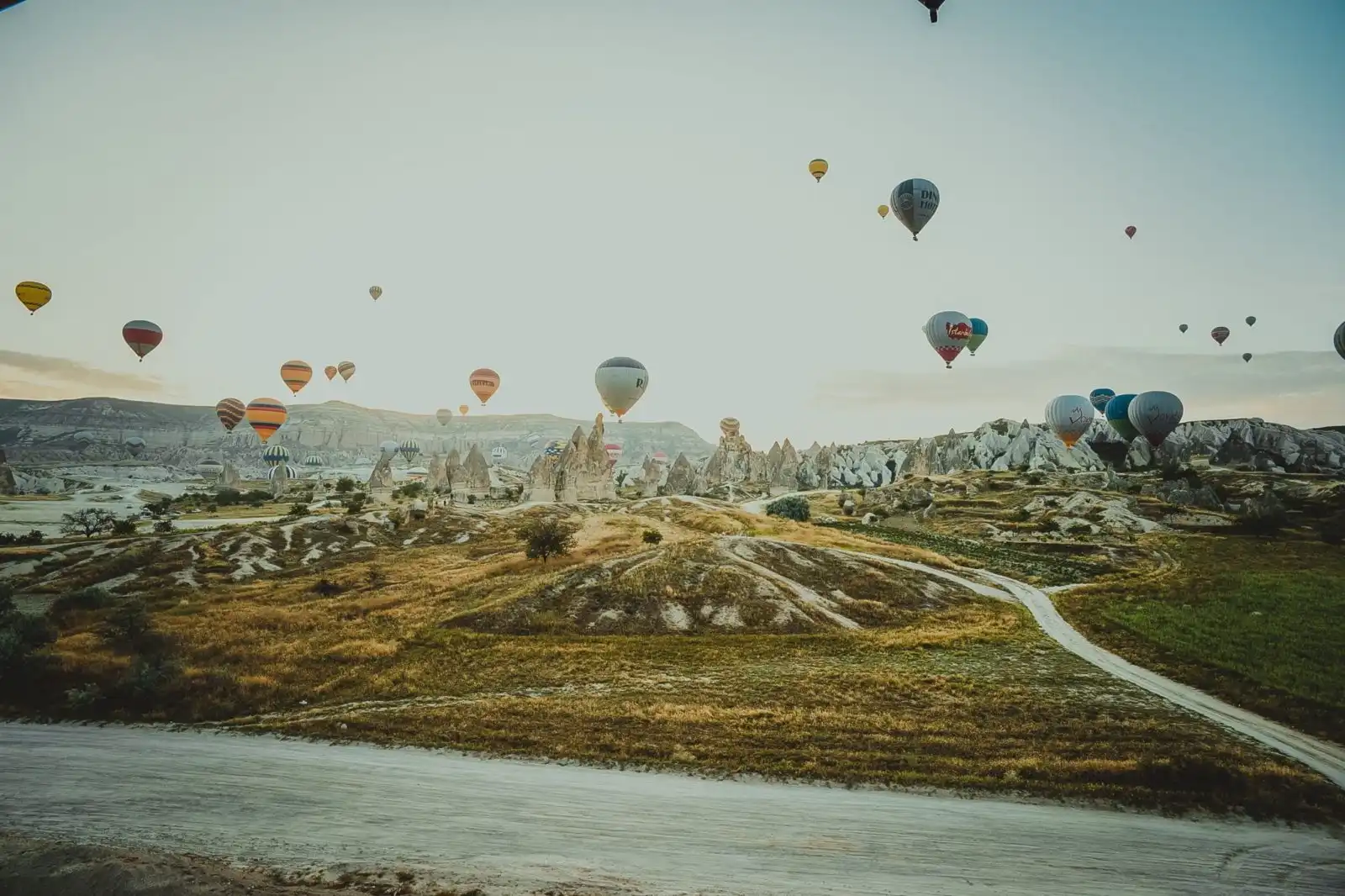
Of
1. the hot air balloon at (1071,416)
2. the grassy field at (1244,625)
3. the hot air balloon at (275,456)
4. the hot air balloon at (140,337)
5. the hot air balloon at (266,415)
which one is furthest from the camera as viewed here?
the hot air balloon at (275,456)

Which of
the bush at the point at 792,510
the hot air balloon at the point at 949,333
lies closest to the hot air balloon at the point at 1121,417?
the hot air balloon at the point at 949,333

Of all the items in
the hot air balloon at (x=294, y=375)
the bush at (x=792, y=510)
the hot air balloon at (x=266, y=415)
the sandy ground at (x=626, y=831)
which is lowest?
the sandy ground at (x=626, y=831)

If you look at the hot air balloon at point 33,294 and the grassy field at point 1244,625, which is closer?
the grassy field at point 1244,625

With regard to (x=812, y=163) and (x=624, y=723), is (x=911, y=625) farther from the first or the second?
(x=812, y=163)

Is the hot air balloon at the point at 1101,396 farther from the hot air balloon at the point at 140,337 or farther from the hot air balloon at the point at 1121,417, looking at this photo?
the hot air balloon at the point at 140,337

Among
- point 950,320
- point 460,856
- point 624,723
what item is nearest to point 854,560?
point 950,320

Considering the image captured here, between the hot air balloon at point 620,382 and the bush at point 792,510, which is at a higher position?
the hot air balloon at point 620,382

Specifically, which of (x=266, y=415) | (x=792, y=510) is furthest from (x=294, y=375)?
(x=792, y=510)
